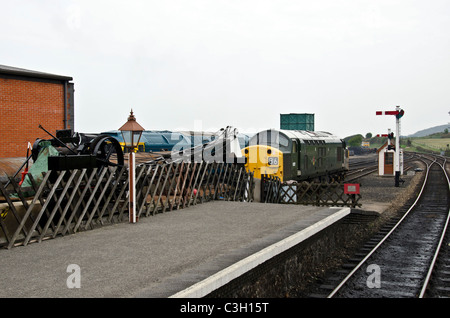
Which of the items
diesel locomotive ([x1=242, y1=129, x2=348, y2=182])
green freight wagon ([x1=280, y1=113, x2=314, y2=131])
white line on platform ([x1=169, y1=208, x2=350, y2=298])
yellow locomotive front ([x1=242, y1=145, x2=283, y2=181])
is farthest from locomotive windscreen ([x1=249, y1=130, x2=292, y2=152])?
green freight wagon ([x1=280, y1=113, x2=314, y2=131])

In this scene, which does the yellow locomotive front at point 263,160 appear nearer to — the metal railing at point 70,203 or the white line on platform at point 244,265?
the metal railing at point 70,203

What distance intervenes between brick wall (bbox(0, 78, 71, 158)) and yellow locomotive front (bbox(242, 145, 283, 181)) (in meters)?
9.22

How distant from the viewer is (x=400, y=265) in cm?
1255

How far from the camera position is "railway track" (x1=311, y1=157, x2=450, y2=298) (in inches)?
409

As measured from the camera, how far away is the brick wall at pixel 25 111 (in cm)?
2009

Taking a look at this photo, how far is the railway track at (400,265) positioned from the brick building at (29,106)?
15.0 meters

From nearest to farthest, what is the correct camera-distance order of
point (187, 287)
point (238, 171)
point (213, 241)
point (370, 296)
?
point (187, 287) → point (213, 241) → point (370, 296) → point (238, 171)

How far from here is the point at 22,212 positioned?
10.1 meters

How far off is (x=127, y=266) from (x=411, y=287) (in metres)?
6.73

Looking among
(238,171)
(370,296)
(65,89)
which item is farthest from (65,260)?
(65,89)

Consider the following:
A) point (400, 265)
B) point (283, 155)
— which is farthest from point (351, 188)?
point (400, 265)
